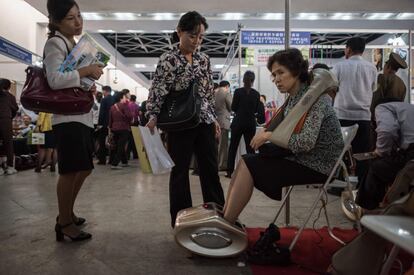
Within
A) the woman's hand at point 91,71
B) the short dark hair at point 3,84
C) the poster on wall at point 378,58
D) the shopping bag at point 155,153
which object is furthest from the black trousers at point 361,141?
the short dark hair at point 3,84

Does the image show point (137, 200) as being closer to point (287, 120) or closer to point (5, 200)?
point (5, 200)

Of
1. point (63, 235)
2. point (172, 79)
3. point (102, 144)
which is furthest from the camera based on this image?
point (102, 144)

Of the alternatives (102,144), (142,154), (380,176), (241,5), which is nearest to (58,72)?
(142,154)

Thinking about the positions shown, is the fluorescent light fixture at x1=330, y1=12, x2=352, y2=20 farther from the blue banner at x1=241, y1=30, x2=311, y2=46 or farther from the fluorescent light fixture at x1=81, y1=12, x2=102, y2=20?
the fluorescent light fixture at x1=81, y1=12, x2=102, y2=20

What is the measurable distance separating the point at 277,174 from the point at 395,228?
2.99ft

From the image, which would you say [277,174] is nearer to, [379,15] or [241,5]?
[241,5]

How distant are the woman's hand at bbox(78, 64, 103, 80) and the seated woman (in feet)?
3.49

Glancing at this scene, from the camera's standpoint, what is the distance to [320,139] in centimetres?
197

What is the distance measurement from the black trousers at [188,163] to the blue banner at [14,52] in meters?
6.47

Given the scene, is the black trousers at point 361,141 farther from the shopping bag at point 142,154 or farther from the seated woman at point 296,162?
the shopping bag at point 142,154

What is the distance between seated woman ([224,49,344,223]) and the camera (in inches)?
74.7

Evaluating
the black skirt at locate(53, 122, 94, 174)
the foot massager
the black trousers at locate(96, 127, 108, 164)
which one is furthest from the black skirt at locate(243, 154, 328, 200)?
the black trousers at locate(96, 127, 108, 164)

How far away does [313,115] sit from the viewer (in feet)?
6.32

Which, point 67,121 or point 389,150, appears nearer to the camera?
point 67,121
